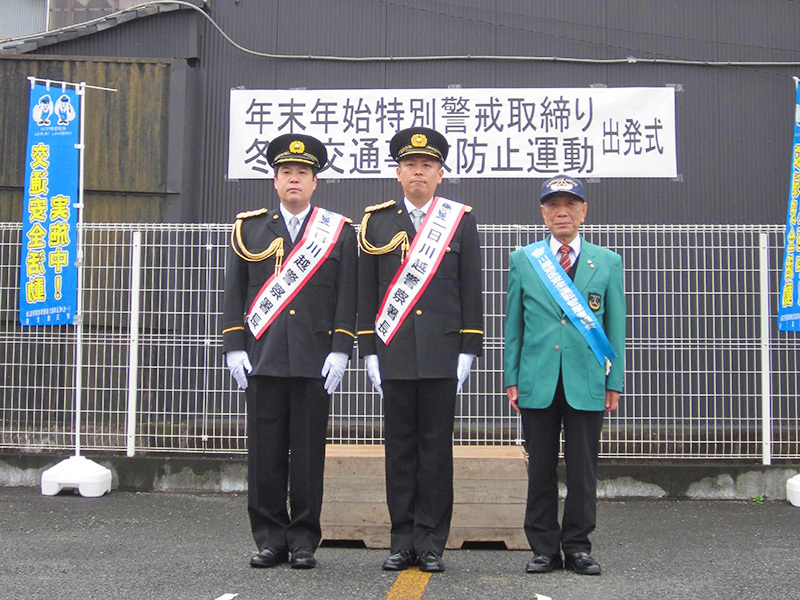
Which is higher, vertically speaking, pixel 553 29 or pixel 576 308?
pixel 553 29

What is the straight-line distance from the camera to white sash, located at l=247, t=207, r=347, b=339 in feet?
13.8

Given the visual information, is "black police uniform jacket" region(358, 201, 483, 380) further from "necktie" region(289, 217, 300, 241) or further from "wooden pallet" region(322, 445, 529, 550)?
"wooden pallet" region(322, 445, 529, 550)

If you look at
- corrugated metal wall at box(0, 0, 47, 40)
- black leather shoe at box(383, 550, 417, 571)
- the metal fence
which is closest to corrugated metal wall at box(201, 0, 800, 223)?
the metal fence

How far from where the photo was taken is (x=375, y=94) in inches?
339

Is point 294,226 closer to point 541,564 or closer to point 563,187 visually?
point 563,187

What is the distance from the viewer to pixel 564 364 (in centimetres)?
413

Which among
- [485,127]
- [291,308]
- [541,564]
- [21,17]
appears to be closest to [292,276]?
[291,308]

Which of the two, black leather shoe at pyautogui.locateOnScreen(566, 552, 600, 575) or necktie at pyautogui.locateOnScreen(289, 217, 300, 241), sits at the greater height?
necktie at pyautogui.locateOnScreen(289, 217, 300, 241)

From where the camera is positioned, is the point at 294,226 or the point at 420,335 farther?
the point at 294,226

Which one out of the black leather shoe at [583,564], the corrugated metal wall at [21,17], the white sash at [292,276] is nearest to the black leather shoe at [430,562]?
the black leather shoe at [583,564]

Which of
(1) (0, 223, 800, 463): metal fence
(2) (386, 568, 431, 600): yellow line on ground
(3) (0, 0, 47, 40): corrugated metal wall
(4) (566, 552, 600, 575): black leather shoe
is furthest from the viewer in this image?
(3) (0, 0, 47, 40): corrugated metal wall

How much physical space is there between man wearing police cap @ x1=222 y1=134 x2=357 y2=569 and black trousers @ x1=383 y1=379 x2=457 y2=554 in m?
0.33

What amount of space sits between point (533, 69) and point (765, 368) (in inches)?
142

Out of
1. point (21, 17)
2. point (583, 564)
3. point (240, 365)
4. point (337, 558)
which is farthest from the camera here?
point (21, 17)
